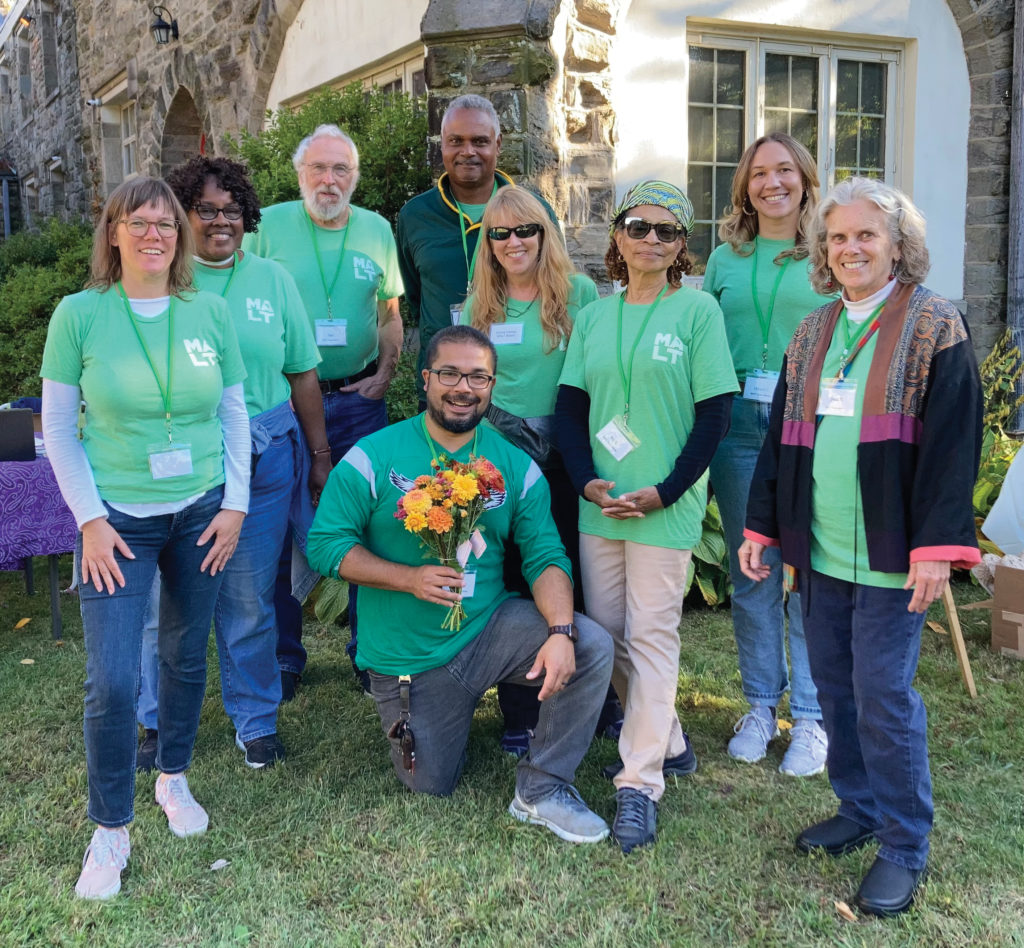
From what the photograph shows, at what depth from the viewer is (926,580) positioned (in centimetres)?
238

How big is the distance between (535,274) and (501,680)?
1399mm

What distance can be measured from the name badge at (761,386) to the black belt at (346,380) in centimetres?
161

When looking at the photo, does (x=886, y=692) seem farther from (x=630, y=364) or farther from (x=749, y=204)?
(x=749, y=204)

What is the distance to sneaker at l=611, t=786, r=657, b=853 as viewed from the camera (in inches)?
→ 114

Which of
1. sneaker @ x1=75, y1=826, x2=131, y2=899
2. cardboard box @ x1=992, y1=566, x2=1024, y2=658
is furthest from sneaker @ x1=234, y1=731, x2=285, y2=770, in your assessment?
cardboard box @ x1=992, y1=566, x2=1024, y2=658

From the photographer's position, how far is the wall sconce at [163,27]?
1082 cm

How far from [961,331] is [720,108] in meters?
5.08

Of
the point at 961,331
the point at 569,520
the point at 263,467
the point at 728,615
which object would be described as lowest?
the point at 728,615

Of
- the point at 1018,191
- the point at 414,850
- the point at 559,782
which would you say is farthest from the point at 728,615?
the point at 1018,191

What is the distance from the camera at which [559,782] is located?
307 cm

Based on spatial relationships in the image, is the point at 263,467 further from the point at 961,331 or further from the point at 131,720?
the point at 961,331

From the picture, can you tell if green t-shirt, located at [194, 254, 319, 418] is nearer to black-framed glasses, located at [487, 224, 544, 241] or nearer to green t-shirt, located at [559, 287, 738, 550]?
black-framed glasses, located at [487, 224, 544, 241]

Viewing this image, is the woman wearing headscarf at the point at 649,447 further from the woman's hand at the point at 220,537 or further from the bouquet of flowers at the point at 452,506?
the woman's hand at the point at 220,537

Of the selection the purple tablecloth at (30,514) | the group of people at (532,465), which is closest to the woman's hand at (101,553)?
the group of people at (532,465)
